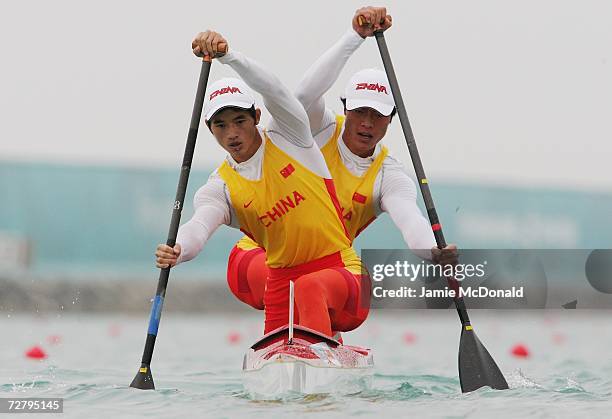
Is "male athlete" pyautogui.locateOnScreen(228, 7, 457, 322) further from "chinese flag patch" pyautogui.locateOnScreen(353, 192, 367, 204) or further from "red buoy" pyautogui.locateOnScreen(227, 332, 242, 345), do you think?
"red buoy" pyautogui.locateOnScreen(227, 332, 242, 345)

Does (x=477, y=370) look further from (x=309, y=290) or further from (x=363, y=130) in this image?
(x=363, y=130)

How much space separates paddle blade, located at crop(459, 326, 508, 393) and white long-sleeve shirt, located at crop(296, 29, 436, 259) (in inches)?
29.4

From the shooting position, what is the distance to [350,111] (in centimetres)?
725

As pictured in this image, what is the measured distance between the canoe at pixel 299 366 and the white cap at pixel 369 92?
5.52ft

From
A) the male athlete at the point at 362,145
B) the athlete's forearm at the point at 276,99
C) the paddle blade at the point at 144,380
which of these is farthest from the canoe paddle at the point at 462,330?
the paddle blade at the point at 144,380

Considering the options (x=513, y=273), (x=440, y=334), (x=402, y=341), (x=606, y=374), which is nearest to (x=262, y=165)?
(x=513, y=273)

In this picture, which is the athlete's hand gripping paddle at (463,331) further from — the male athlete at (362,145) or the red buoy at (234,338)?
the red buoy at (234,338)

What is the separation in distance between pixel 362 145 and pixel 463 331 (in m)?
1.45

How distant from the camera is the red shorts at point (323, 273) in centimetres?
703

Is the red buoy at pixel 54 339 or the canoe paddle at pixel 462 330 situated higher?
the red buoy at pixel 54 339

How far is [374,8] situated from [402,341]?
9125 millimetres

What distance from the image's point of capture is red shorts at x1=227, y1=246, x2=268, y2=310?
7.70 meters

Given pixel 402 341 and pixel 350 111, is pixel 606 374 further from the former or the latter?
pixel 402 341

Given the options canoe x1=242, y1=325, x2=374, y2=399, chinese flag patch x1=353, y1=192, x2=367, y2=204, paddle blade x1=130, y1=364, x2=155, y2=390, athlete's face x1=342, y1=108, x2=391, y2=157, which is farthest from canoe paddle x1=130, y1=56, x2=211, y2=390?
chinese flag patch x1=353, y1=192, x2=367, y2=204
